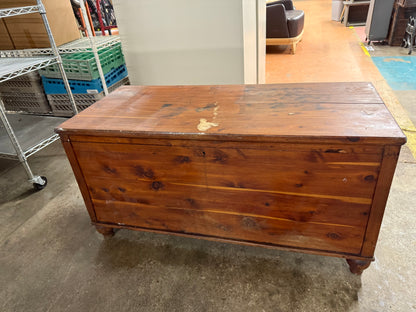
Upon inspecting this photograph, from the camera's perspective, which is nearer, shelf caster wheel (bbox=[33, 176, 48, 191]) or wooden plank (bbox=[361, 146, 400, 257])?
wooden plank (bbox=[361, 146, 400, 257])

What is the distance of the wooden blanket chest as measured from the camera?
105 centimetres

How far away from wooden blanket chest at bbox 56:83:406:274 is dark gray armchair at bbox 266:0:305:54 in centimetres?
352

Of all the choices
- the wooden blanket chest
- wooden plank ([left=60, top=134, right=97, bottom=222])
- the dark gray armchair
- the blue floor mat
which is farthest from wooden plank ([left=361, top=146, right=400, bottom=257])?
the dark gray armchair

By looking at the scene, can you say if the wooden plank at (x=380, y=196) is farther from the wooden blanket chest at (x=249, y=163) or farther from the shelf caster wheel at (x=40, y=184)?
the shelf caster wheel at (x=40, y=184)

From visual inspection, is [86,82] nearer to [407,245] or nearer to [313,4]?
[407,245]

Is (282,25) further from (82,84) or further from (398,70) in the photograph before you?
(82,84)

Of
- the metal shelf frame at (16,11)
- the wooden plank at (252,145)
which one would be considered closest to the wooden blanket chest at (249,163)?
the wooden plank at (252,145)

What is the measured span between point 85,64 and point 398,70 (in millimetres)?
3618

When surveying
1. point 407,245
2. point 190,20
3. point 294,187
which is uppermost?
point 190,20

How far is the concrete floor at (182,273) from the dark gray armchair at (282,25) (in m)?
3.46

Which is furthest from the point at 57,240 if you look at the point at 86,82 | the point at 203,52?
the point at 203,52

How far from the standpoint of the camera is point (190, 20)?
2150 millimetres

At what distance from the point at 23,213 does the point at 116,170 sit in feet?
3.23

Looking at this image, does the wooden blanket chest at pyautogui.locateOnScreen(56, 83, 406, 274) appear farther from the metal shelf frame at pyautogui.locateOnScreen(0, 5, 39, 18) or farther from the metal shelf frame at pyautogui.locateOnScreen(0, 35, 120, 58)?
the metal shelf frame at pyautogui.locateOnScreen(0, 35, 120, 58)
